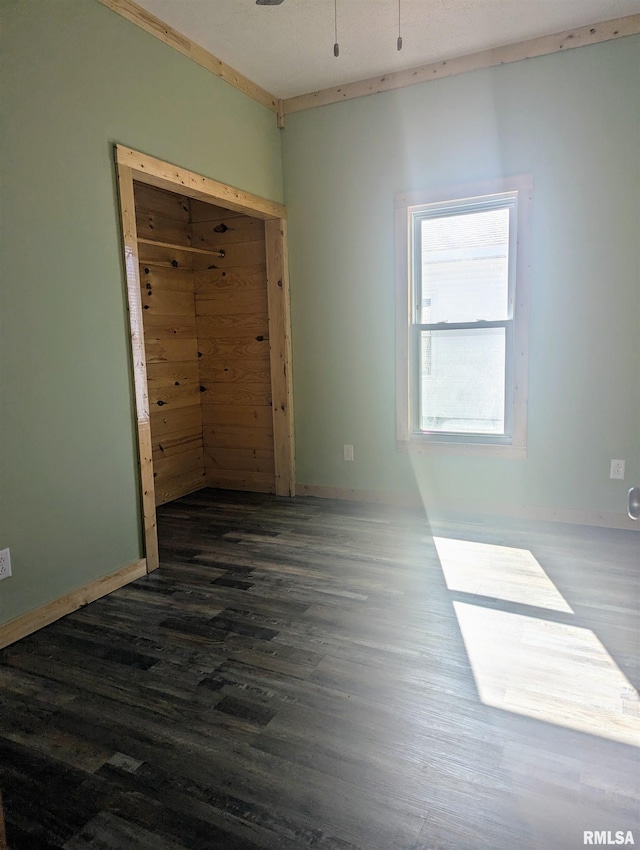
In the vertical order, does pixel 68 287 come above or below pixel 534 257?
below

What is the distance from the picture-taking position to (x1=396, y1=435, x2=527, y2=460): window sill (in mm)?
3760

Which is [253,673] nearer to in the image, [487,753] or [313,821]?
[313,821]

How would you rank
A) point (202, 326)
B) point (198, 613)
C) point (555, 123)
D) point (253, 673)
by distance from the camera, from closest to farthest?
point (253, 673), point (198, 613), point (555, 123), point (202, 326)

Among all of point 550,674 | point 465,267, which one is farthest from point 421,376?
point 550,674

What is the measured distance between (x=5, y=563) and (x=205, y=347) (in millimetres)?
2801

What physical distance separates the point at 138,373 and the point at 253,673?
1664mm

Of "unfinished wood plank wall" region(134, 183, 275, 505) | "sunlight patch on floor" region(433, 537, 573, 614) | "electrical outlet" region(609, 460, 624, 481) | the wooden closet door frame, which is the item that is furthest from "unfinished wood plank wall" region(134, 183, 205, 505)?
"electrical outlet" region(609, 460, 624, 481)

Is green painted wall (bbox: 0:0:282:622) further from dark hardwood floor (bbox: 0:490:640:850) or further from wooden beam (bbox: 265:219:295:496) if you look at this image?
wooden beam (bbox: 265:219:295:496)

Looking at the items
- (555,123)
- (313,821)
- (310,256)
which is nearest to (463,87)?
(555,123)

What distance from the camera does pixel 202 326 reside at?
4.84 m

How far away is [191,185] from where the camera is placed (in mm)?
3332

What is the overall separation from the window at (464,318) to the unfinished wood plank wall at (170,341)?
5.89 ft

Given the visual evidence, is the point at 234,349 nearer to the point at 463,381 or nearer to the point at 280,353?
the point at 280,353

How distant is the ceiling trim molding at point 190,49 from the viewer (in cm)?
288
